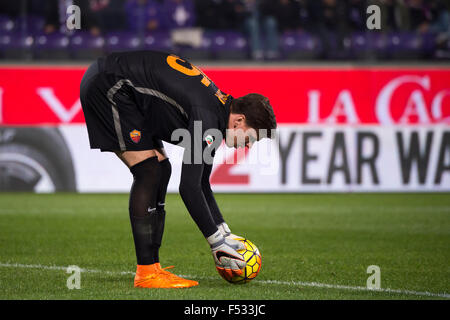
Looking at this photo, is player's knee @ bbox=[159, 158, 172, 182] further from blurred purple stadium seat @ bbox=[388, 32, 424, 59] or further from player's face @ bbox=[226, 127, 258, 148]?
blurred purple stadium seat @ bbox=[388, 32, 424, 59]

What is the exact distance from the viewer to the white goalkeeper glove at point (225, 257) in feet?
16.7

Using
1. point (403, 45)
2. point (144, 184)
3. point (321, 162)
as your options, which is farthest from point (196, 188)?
point (403, 45)

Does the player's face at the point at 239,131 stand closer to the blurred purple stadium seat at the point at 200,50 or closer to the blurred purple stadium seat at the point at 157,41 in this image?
the blurred purple stadium seat at the point at 200,50

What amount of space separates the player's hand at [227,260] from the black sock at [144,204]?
0.45 m

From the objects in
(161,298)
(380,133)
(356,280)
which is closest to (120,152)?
(161,298)

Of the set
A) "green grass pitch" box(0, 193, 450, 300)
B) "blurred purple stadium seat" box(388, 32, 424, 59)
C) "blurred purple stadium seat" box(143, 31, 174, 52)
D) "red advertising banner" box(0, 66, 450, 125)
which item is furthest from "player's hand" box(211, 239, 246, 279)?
"blurred purple stadium seat" box(388, 32, 424, 59)

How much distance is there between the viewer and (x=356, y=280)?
578 centimetres

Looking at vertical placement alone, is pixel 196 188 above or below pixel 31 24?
below

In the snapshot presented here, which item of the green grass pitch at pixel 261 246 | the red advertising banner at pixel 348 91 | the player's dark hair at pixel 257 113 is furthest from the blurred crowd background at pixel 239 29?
the player's dark hair at pixel 257 113

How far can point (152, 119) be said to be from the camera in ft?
17.2

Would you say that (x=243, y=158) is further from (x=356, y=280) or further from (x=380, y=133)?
(x=356, y=280)

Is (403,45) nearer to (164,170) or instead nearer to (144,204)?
(164,170)

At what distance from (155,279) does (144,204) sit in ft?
1.63

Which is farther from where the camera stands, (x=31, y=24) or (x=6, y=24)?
(x=31, y=24)
